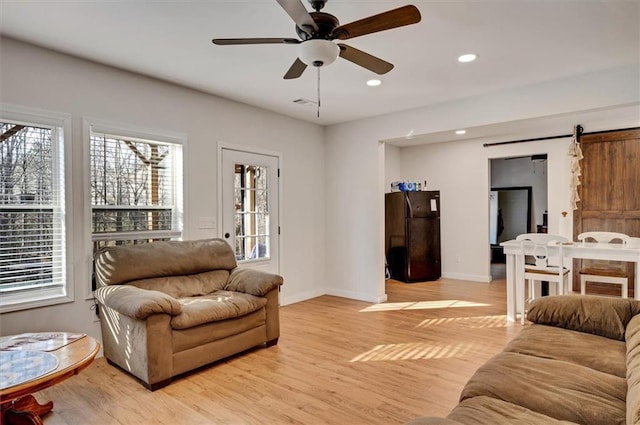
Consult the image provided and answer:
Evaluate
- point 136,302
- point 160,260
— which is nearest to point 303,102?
point 160,260

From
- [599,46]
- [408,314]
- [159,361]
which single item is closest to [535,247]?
[408,314]

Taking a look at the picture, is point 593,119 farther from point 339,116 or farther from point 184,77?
point 184,77

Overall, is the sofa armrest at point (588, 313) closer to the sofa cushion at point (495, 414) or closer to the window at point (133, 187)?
the sofa cushion at point (495, 414)

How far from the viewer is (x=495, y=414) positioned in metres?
1.34

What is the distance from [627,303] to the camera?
226 cm

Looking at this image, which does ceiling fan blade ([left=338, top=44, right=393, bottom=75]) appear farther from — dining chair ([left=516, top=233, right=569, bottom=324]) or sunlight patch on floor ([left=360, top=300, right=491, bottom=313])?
sunlight patch on floor ([left=360, top=300, right=491, bottom=313])

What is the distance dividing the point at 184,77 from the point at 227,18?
4.26ft

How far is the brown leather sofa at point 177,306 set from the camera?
8.47ft

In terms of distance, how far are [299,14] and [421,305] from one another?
13.2 feet

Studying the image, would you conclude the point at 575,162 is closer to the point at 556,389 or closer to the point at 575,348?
the point at 575,348

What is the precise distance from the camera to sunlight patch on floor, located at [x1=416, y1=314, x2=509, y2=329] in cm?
398

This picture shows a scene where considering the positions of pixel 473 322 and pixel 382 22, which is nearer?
pixel 382 22

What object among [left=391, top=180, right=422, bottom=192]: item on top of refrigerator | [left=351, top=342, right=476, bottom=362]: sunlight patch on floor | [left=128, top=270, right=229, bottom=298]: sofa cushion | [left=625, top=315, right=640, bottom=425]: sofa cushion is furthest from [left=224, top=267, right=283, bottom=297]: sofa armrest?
[left=391, top=180, right=422, bottom=192]: item on top of refrigerator

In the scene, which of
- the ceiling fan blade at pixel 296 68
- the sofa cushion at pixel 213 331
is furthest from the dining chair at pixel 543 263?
the ceiling fan blade at pixel 296 68
